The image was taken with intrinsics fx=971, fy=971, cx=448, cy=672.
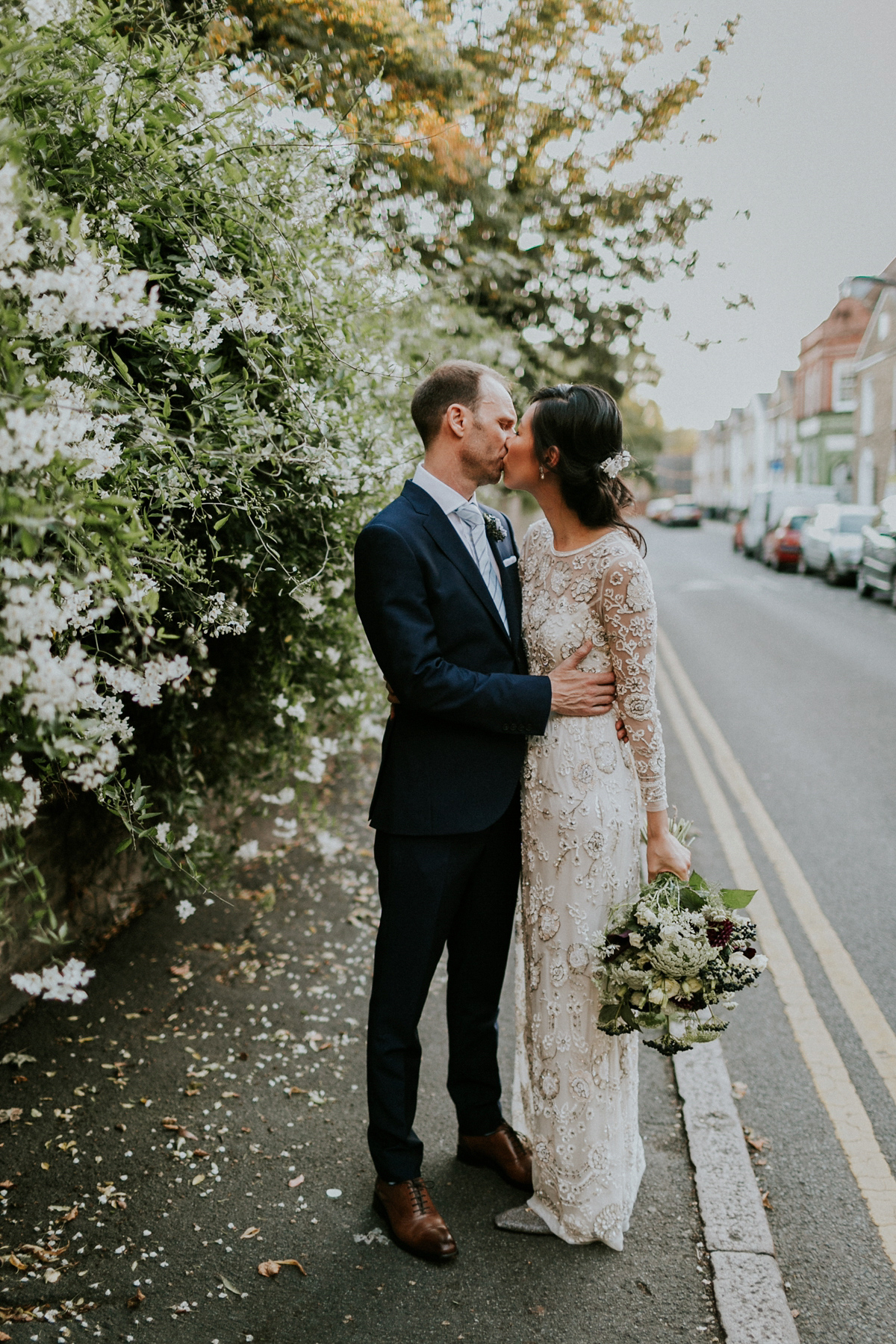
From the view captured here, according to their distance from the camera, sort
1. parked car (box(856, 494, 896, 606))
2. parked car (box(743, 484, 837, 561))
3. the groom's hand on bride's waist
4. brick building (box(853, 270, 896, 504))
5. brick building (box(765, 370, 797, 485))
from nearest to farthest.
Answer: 1. the groom's hand on bride's waist
2. parked car (box(856, 494, 896, 606))
3. parked car (box(743, 484, 837, 561))
4. brick building (box(853, 270, 896, 504))
5. brick building (box(765, 370, 797, 485))

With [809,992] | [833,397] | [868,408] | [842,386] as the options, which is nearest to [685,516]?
[833,397]

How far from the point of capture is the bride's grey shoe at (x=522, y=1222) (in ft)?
9.34

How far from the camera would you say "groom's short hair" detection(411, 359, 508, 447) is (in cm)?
279

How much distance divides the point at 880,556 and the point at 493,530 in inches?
663

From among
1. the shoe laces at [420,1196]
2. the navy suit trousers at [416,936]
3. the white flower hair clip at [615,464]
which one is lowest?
the shoe laces at [420,1196]

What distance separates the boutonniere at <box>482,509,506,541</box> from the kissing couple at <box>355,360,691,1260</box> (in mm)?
78

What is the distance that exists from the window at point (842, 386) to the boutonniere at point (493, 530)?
47080mm

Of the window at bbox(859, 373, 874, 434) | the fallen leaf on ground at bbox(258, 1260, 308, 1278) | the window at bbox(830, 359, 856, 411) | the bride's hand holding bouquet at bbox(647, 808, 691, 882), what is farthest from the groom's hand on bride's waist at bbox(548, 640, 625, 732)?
the window at bbox(830, 359, 856, 411)

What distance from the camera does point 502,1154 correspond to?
123 inches

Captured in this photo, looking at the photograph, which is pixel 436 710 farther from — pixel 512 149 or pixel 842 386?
pixel 842 386

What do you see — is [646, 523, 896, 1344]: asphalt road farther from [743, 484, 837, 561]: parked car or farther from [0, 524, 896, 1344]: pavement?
[743, 484, 837, 561]: parked car

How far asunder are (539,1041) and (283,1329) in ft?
3.23

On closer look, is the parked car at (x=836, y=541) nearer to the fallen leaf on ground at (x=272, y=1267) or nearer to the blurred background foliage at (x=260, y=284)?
the blurred background foliage at (x=260, y=284)

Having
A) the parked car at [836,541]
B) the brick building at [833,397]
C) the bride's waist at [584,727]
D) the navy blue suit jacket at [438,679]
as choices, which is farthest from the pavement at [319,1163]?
the brick building at [833,397]
